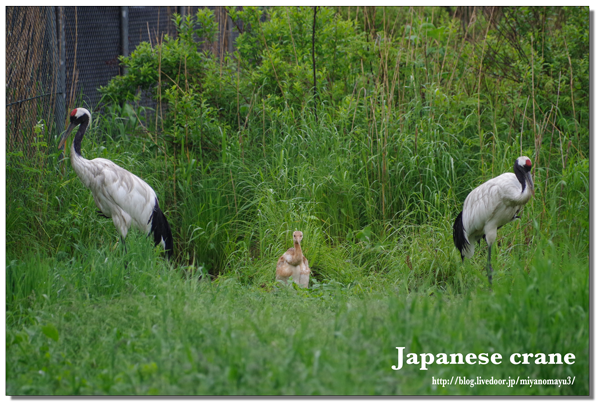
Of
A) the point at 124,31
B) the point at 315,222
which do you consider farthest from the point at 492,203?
the point at 124,31

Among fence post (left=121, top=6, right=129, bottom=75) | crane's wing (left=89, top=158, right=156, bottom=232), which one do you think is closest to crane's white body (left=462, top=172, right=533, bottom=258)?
crane's wing (left=89, top=158, right=156, bottom=232)

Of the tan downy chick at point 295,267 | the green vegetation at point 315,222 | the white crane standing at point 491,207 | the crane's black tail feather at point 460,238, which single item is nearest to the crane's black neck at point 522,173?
the white crane standing at point 491,207

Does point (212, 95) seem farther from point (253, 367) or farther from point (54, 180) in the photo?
point (253, 367)

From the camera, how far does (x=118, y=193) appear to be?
498 cm

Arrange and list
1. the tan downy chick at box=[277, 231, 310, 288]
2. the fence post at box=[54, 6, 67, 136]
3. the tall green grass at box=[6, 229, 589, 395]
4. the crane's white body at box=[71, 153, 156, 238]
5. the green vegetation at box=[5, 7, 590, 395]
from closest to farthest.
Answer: the tall green grass at box=[6, 229, 589, 395]
the green vegetation at box=[5, 7, 590, 395]
the tan downy chick at box=[277, 231, 310, 288]
the crane's white body at box=[71, 153, 156, 238]
the fence post at box=[54, 6, 67, 136]

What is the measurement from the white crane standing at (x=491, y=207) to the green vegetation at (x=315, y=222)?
0.18 meters

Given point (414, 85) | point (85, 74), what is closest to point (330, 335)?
point (414, 85)

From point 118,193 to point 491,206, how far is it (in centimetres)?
297

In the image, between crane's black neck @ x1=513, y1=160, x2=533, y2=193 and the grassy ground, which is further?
crane's black neck @ x1=513, y1=160, x2=533, y2=193

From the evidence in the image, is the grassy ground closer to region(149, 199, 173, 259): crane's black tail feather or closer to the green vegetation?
the green vegetation

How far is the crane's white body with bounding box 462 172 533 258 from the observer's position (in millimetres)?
4531

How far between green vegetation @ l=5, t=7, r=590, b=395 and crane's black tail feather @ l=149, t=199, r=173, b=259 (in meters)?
0.34

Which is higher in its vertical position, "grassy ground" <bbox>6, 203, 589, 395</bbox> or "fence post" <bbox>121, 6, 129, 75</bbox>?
"fence post" <bbox>121, 6, 129, 75</bbox>

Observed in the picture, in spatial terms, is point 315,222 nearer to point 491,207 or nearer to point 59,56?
point 491,207
